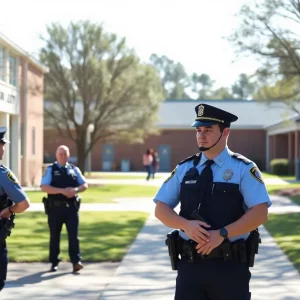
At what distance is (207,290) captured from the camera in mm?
4969

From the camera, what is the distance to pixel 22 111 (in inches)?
1284

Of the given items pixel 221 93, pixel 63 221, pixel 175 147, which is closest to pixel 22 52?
pixel 63 221

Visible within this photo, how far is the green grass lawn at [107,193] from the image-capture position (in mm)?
25652

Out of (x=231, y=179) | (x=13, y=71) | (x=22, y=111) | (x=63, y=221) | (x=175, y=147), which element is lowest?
(x=63, y=221)

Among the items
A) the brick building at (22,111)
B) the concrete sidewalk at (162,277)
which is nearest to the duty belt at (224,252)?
the concrete sidewalk at (162,277)

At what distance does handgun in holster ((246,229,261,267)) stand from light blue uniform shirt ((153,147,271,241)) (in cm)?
4

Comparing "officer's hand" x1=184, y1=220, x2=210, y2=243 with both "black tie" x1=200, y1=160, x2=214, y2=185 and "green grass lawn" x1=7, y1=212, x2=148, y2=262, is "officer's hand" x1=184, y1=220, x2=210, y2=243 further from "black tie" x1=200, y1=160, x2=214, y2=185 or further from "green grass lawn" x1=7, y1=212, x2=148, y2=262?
"green grass lawn" x1=7, y1=212, x2=148, y2=262

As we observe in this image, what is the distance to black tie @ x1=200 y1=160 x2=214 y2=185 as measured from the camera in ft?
16.5

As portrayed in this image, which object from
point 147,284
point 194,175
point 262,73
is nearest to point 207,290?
point 194,175

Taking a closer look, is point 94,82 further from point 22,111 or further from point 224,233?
point 224,233

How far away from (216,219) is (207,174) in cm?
32

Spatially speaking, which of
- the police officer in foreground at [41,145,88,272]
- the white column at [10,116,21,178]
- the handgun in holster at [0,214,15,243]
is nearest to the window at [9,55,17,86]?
the white column at [10,116,21,178]

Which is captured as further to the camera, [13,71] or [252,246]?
[13,71]

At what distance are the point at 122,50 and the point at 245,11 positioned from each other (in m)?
10.9
